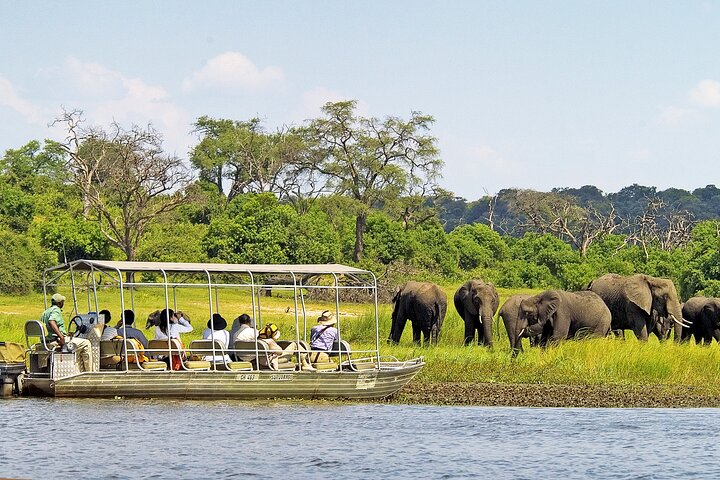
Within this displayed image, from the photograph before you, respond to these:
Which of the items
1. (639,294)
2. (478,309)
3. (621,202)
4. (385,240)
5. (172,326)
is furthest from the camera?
(621,202)

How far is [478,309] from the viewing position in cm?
3356

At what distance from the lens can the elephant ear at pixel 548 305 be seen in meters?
31.7

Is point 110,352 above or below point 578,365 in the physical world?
above

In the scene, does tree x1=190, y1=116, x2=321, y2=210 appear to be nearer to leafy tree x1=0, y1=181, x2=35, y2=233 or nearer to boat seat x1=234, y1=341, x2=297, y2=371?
leafy tree x1=0, y1=181, x2=35, y2=233

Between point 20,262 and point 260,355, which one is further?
point 20,262

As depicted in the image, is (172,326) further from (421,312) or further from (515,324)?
(421,312)

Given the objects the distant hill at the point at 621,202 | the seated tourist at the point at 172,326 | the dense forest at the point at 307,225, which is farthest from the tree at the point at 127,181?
the distant hill at the point at 621,202

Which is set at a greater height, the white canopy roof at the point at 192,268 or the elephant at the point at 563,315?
the white canopy roof at the point at 192,268

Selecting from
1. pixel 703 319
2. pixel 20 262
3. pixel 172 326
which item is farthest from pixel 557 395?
pixel 20 262

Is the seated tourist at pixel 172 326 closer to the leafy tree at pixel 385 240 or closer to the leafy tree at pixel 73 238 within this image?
the leafy tree at pixel 73 238

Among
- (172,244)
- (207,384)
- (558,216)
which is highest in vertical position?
(558,216)

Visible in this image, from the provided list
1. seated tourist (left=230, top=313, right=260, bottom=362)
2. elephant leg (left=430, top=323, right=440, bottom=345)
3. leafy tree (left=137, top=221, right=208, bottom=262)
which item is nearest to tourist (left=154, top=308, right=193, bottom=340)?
seated tourist (left=230, top=313, right=260, bottom=362)

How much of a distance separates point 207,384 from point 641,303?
16462mm

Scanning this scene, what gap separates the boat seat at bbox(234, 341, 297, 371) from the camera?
858 inches
